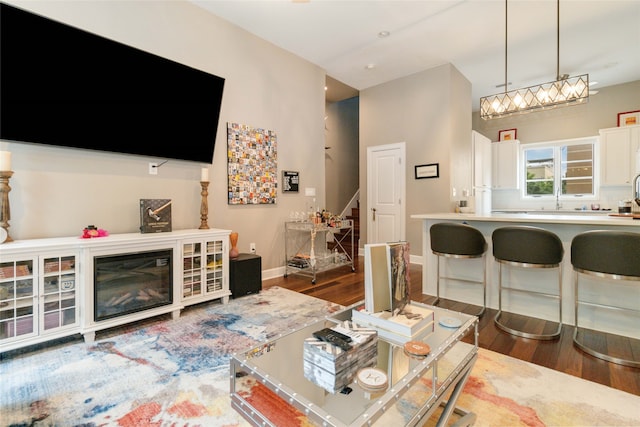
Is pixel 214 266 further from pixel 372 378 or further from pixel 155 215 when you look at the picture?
pixel 372 378

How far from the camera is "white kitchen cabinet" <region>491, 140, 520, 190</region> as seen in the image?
659 centimetres

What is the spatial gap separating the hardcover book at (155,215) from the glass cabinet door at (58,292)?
61 centimetres

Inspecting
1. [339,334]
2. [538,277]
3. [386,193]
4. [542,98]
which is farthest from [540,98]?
[339,334]

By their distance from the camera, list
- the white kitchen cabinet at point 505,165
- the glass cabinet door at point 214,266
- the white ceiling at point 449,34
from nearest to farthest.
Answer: the glass cabinet door at point 214,266 < the white ceiling at point 449,34 < the white kitchen cabinet at point 505,165

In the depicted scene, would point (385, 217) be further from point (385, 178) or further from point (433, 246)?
point (433, 246)

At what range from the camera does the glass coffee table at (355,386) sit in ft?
3.43

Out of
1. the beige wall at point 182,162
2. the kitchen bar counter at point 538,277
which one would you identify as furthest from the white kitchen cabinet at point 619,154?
the beige wall at point 182,162

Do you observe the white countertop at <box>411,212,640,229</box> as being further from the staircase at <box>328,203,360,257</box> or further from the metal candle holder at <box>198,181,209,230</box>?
the staircase at <box>328,203,360,257</box>

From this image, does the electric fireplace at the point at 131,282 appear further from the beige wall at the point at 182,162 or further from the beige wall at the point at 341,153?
the beige wall at the point at 341,153

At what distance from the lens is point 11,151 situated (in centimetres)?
230

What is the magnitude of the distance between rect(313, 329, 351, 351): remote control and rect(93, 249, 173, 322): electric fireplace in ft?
6.36

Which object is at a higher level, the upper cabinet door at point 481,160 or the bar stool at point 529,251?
the upper cabinet door at point 481,160

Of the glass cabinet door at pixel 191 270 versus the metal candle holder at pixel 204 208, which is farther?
the metal candle holder at pixel 204 208

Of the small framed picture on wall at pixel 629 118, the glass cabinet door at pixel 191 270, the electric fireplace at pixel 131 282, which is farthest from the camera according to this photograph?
the small framed picture on wall at pixel 629 118
